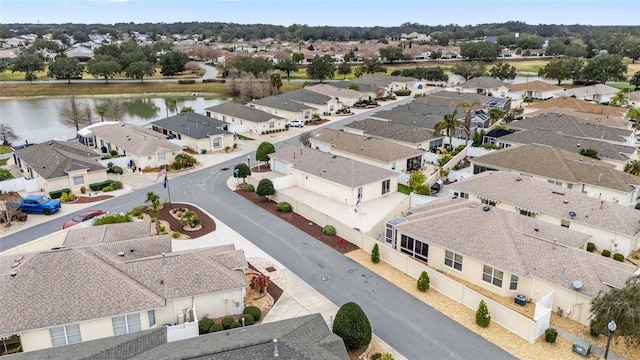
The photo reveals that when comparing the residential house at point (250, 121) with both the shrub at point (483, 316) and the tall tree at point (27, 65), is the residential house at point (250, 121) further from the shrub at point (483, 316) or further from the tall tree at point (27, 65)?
the tall tree at point (27, 65)

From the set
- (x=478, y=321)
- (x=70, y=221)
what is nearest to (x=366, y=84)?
(x=70, y=221)

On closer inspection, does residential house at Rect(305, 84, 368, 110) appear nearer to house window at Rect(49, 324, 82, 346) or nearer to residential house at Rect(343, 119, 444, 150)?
residential house at Rect(343, 119, 444, 150)

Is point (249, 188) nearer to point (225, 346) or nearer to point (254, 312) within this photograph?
point (254, 312)

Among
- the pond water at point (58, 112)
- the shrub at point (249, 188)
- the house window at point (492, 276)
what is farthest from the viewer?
the pond water at point (58, 112)

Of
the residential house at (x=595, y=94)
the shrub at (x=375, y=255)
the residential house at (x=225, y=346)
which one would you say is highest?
the residential house at (x=595, y=94)

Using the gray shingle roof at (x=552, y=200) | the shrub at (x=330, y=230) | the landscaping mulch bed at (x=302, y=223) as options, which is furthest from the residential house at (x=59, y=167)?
the gray shingle roof at (x=552, y=200)

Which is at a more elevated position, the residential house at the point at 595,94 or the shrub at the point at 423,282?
the residential house at the point at 595,94

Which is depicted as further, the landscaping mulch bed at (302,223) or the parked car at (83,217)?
the parked car at (83,217)
